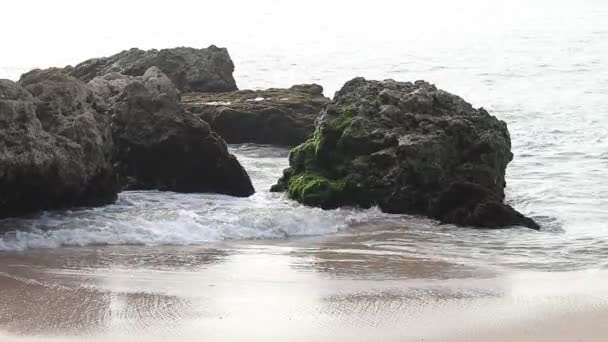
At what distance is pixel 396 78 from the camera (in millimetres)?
27453

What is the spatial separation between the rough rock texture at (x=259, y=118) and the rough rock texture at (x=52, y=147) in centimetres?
550

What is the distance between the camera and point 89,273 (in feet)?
22.7

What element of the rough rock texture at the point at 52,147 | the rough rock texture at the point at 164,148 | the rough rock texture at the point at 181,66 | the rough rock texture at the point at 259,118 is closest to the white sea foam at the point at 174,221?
the rough rock texture at the point at 52,147

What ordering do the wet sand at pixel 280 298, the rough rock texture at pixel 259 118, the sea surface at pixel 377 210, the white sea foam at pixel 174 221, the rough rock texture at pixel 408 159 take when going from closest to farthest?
the wet sand at pixel 280 298
the sea surface at pixel 377 210
the white sea foam at pixel 174 221
the rough rock texture at pixel 408 159
the rough rock texture at pixel 259 118

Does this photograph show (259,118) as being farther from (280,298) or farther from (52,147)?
(280,298)

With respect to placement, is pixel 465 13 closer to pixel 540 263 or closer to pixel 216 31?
pixel 216 31

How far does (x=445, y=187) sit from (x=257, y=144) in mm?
6139

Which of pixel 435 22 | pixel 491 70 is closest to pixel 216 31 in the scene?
pixel 435 22

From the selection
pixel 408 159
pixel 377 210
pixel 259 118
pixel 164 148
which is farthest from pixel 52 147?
pixel 259 118

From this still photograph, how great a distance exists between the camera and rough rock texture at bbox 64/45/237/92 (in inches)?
696

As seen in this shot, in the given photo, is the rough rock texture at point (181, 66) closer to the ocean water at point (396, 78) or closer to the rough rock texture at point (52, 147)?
the ocean water at point (396, 78)

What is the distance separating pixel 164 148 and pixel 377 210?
298 centimetres

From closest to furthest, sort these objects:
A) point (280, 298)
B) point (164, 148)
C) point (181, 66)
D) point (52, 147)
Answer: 1. point (280, 298)
2. point (52, 147)
3. point (164, 148)
4. point (181, 66)

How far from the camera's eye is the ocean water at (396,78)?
8.59 m
